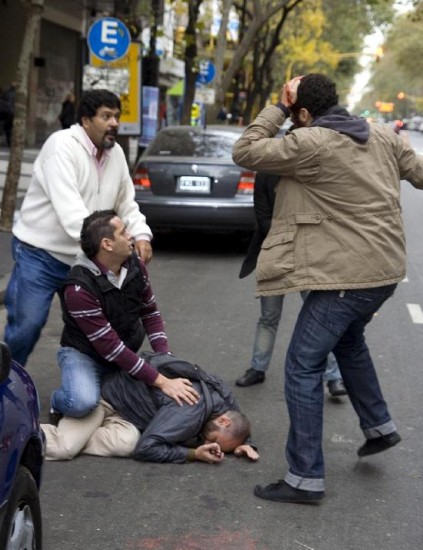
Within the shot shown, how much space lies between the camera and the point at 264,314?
6965 millimetres

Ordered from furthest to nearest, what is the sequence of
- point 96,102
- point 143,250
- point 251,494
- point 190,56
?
point 190,56, point 143,250, point 96,102, point 251,494

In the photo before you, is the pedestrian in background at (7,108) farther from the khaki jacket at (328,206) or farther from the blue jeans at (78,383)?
the khaki jacket at (328,206)

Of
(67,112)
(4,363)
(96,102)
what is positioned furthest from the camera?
(67,112)

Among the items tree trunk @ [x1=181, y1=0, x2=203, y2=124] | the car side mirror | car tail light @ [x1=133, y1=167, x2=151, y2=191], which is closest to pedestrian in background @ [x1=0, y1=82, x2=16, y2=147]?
tree trunk @ [x1=181, y1=0, x2=203, y2=124]

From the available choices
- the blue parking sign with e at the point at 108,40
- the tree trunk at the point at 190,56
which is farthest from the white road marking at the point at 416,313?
the tree trunk at the point at 190,56

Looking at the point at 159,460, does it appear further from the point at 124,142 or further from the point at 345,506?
the point at 124,142

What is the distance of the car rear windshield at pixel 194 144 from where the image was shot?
13.1 m

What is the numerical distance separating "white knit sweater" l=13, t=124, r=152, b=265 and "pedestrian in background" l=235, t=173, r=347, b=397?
3.19 feet

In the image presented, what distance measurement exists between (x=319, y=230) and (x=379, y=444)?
1.19 meters

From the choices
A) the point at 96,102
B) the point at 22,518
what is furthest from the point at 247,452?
the point at 22,518

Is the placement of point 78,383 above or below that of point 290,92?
below

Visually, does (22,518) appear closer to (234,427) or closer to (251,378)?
(234,427)

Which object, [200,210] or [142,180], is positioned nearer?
[200,210]

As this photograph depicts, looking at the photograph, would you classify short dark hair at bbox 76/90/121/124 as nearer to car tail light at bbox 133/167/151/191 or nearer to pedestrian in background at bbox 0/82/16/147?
car tail light at bbox 133/167/151/191
